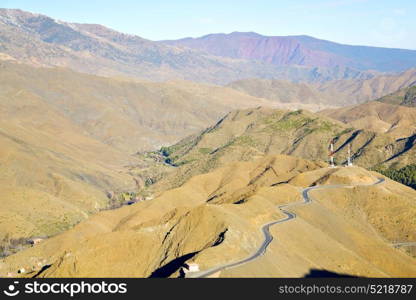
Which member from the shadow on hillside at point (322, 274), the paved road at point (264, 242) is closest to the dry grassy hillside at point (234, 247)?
the shadow on hillside at point (322, 274)

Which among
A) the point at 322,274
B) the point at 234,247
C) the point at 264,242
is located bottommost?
the point at 322,274

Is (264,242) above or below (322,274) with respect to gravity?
above

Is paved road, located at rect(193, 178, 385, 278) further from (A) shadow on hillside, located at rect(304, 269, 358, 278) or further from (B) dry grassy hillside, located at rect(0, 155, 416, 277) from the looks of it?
(A) shadow on hillside, located at rect(304, 269, 358, 278)

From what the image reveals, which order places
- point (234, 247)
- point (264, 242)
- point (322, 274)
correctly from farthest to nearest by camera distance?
point (264, 242)
point (322, 274)
point (234, 247)

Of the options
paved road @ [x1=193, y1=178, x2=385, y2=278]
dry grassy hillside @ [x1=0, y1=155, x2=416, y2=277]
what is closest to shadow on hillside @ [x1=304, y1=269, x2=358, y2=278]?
dry grassy hillside @ [x1=0, y1=155, x2=416, y2=277]

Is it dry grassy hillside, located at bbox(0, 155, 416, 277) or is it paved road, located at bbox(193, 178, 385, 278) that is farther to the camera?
dry grassy hillside, located at bbox(0, 155, 416, 277)

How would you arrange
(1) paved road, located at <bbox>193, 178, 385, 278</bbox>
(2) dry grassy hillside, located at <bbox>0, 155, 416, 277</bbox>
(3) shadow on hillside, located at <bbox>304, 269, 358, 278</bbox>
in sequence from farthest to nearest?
(3) shadow on hillside, located at <bbox>304, 269, 358, 278</bbox>
(2) dry grassy hillside, located at <bbox>0, 155, 416, 277</bbox>
(1) paved road, located at <bbox>193, 178, 385, 278</bbox>

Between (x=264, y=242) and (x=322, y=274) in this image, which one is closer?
(x=322, y=274)

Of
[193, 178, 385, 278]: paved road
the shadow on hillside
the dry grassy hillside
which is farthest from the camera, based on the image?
the shadow on hillside

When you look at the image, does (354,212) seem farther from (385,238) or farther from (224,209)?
(224,209)

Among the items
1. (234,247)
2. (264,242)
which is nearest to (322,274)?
(264,242)

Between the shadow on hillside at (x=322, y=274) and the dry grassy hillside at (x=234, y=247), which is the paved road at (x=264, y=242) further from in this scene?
the shadow on hillside at (x=322, y=274)

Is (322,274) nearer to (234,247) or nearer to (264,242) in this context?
(264,242)
